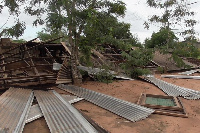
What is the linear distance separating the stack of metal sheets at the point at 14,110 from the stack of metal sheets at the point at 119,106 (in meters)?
2.12

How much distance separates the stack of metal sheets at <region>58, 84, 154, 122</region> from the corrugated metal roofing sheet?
134cm

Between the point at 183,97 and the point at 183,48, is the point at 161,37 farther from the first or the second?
the point at 183,97

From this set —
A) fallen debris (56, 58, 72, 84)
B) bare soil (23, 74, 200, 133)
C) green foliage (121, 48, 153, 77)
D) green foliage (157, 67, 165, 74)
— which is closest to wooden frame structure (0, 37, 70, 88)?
fallen debris (56, 58, 72, 84)

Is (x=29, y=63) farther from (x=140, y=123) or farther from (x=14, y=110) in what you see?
(x=140, y=123)

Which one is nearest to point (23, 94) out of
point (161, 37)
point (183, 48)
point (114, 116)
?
point (114, 116)

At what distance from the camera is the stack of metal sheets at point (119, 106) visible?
5655 millimetres

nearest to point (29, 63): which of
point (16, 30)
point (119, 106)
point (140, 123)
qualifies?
point (16, 30)

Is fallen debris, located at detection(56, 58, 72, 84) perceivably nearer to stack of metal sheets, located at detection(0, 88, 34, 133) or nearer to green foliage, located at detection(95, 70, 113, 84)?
green foliage, located at detection(95, 70, 113, 84)

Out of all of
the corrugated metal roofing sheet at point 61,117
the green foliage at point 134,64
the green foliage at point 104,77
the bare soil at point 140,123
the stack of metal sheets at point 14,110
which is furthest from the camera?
the green foliage at point 134,64

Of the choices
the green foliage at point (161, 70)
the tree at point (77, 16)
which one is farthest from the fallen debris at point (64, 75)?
the green foliage at point (161, 70)

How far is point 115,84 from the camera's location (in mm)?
10203

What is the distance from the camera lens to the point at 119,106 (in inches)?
248

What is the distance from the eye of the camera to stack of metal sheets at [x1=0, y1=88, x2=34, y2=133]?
156 inches

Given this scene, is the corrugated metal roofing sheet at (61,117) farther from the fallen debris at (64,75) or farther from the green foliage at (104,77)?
the green foliage at (104,77)
